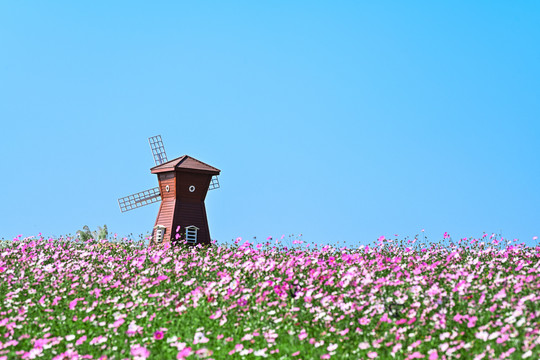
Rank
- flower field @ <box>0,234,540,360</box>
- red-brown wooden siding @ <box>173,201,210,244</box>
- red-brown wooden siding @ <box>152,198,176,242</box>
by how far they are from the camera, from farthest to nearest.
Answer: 1. red-brown wooden siding @ <box>173,201,210,244</box>
2. red-brown wooden siding @ <box>152,198,176,242</box>
3. flower field @ <box>0,234,540,360</box>

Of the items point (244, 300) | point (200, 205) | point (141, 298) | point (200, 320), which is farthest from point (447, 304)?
point (200, 205)

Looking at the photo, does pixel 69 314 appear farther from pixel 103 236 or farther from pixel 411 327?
pixel 103 236

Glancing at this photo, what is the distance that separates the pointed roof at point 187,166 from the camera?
2173 cm

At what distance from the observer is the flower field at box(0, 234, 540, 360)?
7457mm

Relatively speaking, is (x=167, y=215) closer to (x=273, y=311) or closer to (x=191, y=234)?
(x=191, y=234)

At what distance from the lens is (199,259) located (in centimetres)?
1350

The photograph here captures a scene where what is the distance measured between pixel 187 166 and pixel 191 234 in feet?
8.34

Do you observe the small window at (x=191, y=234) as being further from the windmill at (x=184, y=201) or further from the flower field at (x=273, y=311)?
the flower field at (x=273, y=311)

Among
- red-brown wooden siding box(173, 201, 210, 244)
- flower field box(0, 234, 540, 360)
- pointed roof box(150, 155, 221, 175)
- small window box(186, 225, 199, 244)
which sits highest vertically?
pointed roof box(150, 155, 221, 175)

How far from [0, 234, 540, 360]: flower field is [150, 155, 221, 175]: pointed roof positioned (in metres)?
9.47

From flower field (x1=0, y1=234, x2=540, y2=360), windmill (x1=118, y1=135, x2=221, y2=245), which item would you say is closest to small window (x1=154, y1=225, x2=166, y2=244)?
windmill (x1=118, y1=135, x2=221, y2=245)

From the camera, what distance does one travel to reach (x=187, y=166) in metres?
21.8

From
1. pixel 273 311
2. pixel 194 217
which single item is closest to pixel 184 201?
pixel 194 217

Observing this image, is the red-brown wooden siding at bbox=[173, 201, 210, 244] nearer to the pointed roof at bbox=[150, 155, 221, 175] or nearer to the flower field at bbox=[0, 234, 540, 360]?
the pointed roof at bbox=[150, 155, 221, 175]
